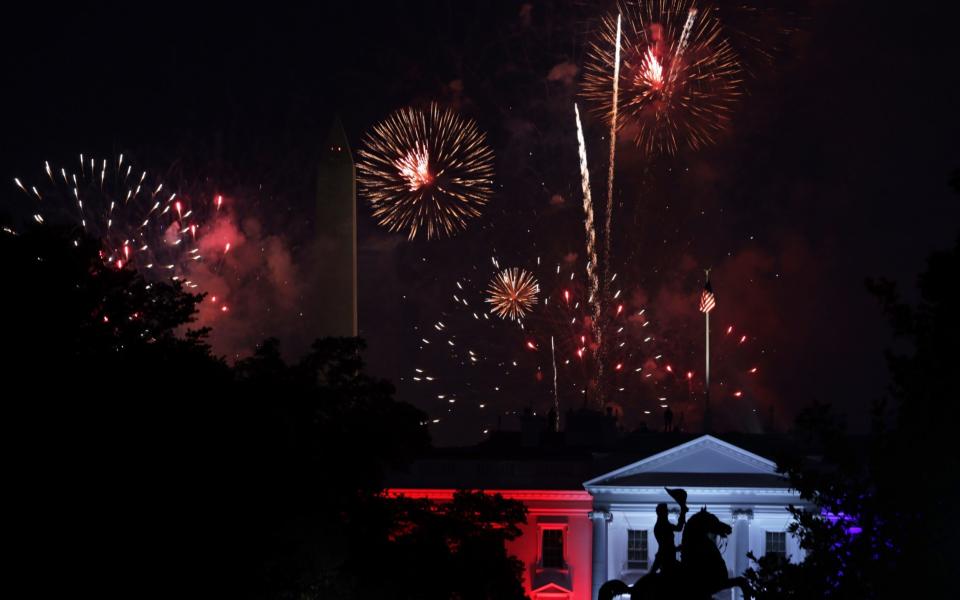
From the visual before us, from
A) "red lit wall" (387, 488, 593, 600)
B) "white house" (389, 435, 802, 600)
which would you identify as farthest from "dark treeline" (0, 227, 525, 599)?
"white house" (389, 435, 802, 600)

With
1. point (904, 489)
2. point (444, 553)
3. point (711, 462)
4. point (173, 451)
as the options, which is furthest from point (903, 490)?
point (711, 462)

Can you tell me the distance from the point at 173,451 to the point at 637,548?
136 feet

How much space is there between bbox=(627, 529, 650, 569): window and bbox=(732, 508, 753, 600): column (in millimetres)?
3739

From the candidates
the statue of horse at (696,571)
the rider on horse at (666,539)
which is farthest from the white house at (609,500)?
the statue of horse at (696,571)

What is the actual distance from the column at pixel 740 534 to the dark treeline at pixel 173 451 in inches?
961

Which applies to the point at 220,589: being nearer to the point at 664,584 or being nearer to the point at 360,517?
the point at 360,517

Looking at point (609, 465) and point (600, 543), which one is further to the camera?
point (609, 465)

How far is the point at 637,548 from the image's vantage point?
81.9 metres

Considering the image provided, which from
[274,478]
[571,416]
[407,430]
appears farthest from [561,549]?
[274,478]

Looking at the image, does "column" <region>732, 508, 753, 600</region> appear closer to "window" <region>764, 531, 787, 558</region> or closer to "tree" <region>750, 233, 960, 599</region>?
"window" <region>764, 531, 787, 558</region>

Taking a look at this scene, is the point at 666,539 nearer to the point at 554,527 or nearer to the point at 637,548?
the point at 554,527

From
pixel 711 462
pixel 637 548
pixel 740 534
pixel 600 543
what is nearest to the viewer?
pixel 711 462

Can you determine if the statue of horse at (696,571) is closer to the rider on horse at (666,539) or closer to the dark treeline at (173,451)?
the rider on horse at (666,539)

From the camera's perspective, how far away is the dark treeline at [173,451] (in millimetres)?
40188
